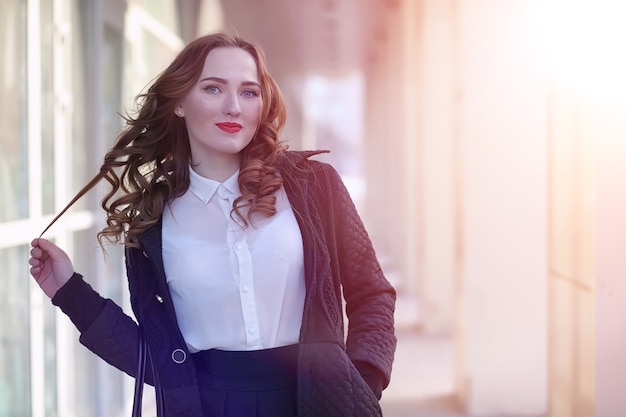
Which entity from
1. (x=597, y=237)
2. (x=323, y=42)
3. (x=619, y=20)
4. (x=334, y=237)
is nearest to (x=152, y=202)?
(x=334, y=237)

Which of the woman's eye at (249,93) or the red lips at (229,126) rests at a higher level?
the woman's eye at (249,93)

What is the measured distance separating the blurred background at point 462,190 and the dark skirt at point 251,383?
2.02ft

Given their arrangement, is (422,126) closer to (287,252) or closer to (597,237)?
(597,237)

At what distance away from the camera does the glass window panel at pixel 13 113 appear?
3096mm

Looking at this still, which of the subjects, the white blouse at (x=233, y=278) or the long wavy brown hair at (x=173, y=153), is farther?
the long wavy brown hair at (x=173, y=153)

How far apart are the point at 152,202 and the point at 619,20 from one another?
2.14 m

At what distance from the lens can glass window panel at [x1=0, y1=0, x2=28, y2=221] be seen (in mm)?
3096

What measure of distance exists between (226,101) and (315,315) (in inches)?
21.5

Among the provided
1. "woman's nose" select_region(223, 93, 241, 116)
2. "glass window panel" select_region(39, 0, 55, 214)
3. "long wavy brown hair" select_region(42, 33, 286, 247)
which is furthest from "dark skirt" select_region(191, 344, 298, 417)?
"glass window panel" select_region(39, 0, 55, 214)

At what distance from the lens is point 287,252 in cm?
201

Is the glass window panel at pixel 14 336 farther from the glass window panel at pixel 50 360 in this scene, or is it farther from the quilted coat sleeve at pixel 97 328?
the quilted coat sleeve at pixel 97 328

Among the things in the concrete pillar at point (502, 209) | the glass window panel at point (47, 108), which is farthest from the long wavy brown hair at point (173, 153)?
the concrete pillar at point (502, 209)

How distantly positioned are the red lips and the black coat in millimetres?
168

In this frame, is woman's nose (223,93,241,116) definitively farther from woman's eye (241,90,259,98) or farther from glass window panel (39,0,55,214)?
glass window panel (39,0,55,214)
